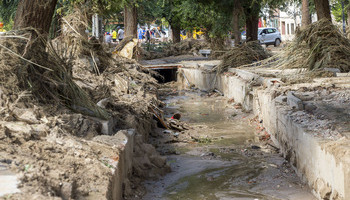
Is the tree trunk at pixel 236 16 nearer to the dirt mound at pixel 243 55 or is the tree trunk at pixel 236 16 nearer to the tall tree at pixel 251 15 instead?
the tall tree at pixel 251 15

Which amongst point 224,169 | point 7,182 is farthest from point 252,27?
point 7,182

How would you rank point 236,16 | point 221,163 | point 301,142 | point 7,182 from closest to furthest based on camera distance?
point 7,182, point 301,142, point 221,163, point 236,16

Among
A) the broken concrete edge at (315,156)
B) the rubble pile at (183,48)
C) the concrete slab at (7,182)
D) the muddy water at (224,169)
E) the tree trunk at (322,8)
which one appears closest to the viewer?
the concrete slab at (7,182)

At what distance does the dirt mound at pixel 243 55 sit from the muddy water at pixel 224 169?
6.31m

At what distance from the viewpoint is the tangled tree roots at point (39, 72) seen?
654cm

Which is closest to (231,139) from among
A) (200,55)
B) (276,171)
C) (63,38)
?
(276,171)

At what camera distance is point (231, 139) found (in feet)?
34.9

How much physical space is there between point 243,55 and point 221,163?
1105 cm

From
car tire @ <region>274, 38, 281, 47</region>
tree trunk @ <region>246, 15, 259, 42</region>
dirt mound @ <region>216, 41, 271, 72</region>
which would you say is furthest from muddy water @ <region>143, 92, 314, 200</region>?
car tire @ <region>274, 38, 281, 47</region>

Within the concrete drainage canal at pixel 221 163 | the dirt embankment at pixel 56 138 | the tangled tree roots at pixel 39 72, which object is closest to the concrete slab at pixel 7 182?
the dirt embankment at pixel 56 138

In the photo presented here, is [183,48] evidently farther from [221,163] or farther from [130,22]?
[221,163]

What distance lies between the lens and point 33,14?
7848 mm

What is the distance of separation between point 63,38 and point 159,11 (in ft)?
73.2

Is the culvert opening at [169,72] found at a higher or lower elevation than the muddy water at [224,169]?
higher
